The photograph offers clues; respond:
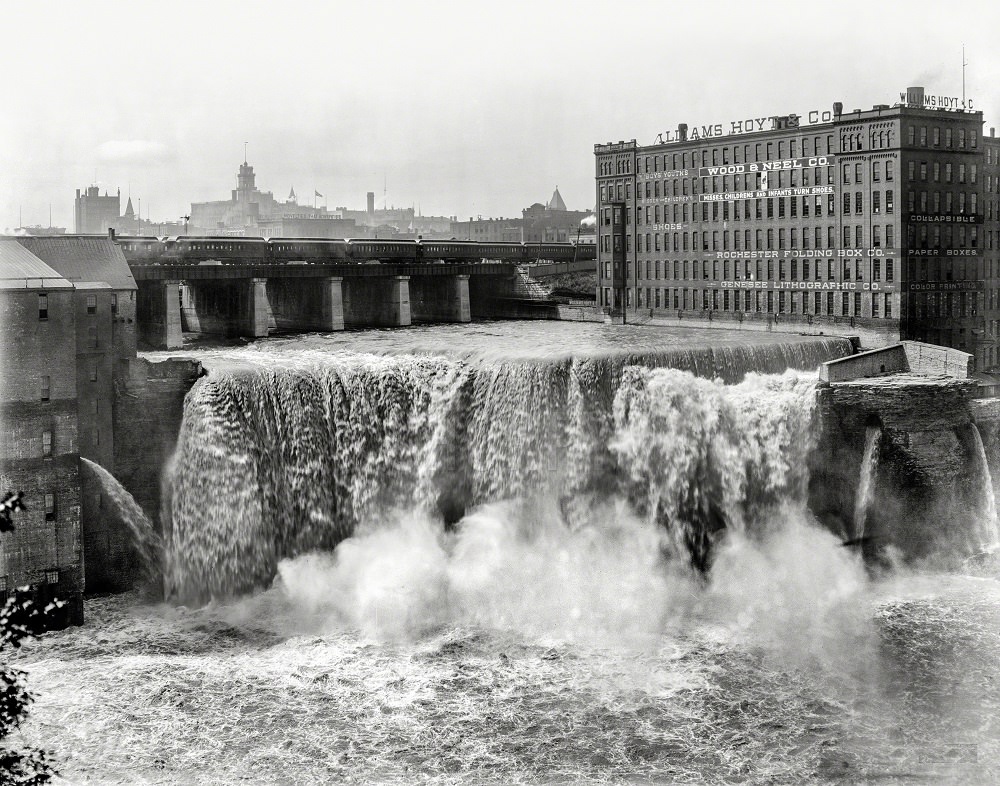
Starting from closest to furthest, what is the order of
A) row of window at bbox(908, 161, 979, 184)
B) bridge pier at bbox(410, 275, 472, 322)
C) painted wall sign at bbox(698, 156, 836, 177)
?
1. row of window at bbox(908, 161, 979, 184)
2. painted wall sign at bbox(698, 156, 836, 177)
3. bridge pier at bbox(410, 275, 472, 322)

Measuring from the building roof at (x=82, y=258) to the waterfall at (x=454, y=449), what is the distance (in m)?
6.62

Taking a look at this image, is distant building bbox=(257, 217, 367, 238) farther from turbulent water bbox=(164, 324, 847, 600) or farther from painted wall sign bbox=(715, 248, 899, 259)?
turbulent water bbox=(164, 324, 847, 600)

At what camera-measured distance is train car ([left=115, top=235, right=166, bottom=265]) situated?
76.4m

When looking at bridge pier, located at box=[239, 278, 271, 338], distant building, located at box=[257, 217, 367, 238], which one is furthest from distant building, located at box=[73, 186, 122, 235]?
distant building, located at box=[257, 217, 367, 238]

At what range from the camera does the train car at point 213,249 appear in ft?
265

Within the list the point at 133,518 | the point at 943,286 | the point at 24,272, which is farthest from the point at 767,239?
the point at 24,272

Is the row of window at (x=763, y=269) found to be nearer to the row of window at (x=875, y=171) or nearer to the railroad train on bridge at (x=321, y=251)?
the row of window at (x=875, y=171)

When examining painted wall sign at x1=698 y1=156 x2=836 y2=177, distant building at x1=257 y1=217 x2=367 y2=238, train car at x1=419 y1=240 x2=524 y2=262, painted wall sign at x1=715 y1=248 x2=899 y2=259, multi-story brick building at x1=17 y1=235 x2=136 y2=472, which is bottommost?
multi-story brick building at x1=17 y1=235 x2=136 y2=472

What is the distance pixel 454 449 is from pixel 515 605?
10.8 metres

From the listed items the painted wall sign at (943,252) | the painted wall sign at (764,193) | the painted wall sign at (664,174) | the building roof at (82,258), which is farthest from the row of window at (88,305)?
the painted wall sign at (664,174)

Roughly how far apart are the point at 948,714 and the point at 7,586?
113ft

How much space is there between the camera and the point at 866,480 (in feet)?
188

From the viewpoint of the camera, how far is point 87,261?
53500 mm

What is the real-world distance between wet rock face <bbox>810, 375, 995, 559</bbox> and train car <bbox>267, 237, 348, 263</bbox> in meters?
46.9
